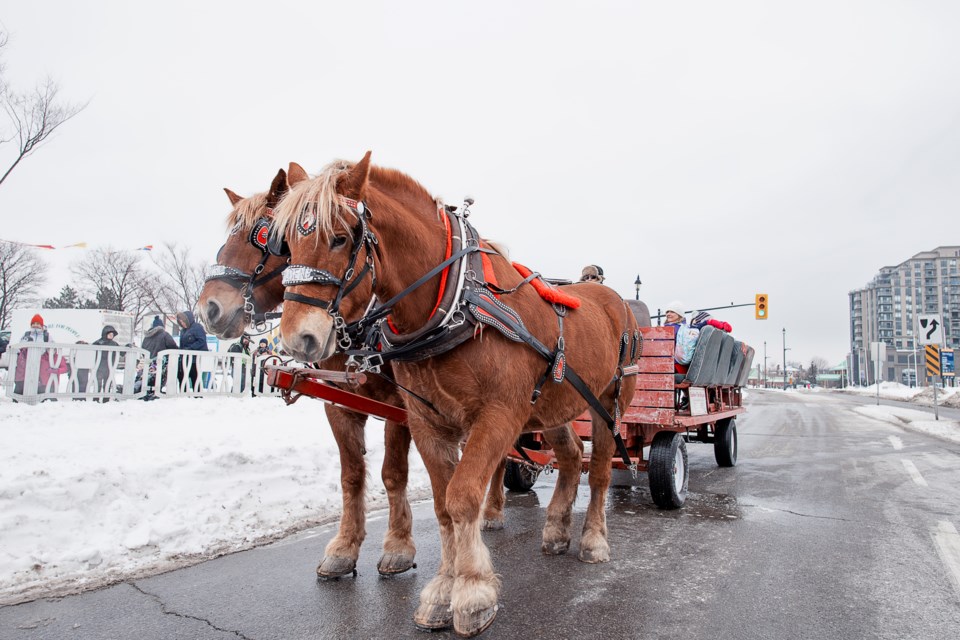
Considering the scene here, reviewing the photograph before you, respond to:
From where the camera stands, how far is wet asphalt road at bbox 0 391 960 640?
3.11 metres

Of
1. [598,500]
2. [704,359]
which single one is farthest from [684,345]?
[598,500]

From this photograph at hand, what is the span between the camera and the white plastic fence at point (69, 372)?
844 centimetres

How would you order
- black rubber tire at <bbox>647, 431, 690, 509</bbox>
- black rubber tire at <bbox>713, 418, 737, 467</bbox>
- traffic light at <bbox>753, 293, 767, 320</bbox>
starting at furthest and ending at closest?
1. traffic light at <bbox>753, 293, 767, 320</bbox>
2. black rubber tire at <bbox>713, 418, 737, 467</bbox>
3. black rubber tire at <bbox>647, 431, 690, 509</bbox>

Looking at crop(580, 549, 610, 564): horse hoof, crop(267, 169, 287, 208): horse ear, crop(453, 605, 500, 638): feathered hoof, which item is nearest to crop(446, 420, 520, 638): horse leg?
crop(453, 605, 500, 638): feathered hoof

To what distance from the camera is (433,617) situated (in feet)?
10.2

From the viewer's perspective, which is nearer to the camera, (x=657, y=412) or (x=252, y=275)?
(x=252, y=275)

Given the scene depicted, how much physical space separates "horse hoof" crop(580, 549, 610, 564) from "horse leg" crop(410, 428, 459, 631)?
52.3 inches

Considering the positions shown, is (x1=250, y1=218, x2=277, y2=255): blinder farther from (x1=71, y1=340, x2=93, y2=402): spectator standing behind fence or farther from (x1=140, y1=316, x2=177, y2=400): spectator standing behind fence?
(x1=140, y1=316, x2=177, y2=400): spectator standing behind fence

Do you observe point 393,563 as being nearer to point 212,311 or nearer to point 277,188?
point 212,311

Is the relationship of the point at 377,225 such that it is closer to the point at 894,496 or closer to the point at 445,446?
the point at 445,446

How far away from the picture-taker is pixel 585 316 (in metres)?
4.05

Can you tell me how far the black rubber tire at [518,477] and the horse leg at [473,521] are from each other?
3.61 m

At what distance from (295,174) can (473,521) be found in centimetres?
198

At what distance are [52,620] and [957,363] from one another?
117237mm
